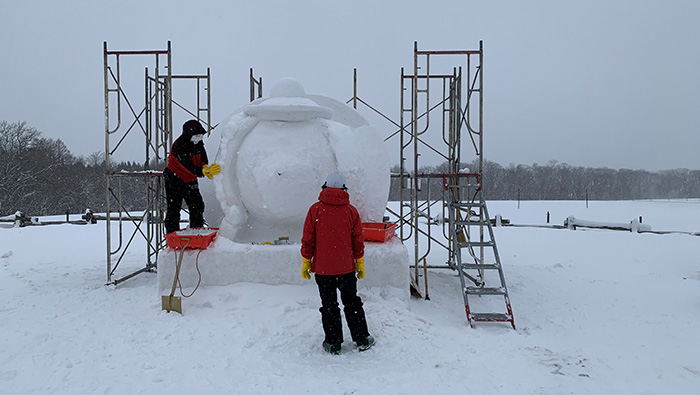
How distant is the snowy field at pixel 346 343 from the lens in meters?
3.64

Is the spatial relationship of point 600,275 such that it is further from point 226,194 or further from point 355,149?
point 226,194

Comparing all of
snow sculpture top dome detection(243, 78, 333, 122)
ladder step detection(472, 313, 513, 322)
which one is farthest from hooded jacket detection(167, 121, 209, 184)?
ladder step detection(472, 313, 513, 322)

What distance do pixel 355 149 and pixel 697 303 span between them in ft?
16.8

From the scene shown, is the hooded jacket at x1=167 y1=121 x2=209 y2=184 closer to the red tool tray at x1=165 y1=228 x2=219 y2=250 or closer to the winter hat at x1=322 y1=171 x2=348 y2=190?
the red tool tray at x1=165 y1=228 x2=219 y2=250

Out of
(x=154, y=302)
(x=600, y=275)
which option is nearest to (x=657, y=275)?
(x=600, y=275)

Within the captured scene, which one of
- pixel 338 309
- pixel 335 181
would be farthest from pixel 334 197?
pixel 338 309

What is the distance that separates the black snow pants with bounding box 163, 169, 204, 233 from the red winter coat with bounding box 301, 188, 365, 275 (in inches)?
112

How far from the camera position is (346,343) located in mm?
4438

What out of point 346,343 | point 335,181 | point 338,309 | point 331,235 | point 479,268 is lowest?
point 346,343

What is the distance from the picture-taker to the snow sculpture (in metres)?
5.82

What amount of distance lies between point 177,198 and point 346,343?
3438mm

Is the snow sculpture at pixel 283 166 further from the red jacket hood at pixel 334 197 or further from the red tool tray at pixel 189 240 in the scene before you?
the red jacket hood at pixel 334 197

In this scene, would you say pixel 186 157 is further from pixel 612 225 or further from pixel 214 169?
pixel 612 225

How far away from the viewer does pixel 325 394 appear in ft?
11.3
